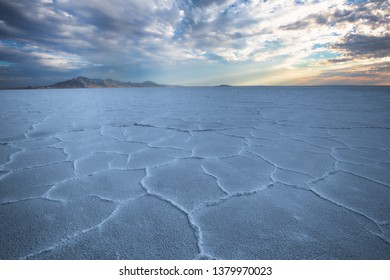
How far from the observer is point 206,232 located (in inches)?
37.7

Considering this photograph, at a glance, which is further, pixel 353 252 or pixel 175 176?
pixel 175 176

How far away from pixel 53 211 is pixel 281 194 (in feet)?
4.21

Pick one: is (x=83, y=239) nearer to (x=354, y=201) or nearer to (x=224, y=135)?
(x=354, y=201)

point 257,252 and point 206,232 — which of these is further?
point 206,232

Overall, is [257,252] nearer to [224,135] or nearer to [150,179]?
[150,179]

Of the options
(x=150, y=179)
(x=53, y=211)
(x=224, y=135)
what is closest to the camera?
(x=53, y=211)

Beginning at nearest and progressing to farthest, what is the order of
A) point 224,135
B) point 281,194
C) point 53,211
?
point 53,211
point 281,194
point 224,135

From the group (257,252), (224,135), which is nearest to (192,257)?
(257,252)

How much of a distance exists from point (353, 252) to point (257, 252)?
39 centimetres
